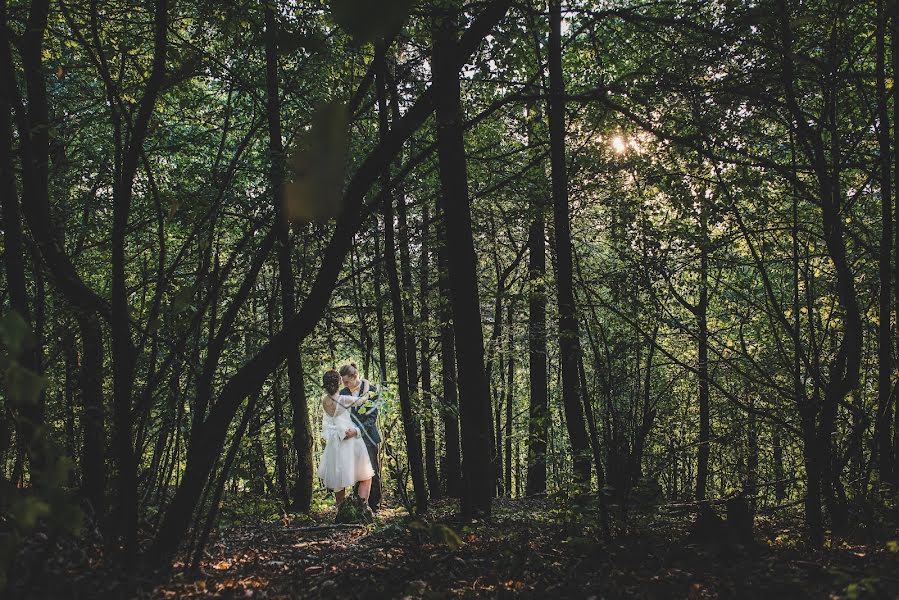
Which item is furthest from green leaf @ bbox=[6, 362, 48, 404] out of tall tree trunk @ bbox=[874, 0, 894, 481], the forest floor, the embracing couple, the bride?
the bride

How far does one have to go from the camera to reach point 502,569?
12.6 ft

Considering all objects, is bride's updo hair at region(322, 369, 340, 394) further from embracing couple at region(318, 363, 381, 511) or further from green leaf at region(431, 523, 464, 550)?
green leaf at region(431, 523, 464, 550)

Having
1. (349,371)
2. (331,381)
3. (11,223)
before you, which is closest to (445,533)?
(11,223)

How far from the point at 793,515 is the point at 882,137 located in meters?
A: 4.16

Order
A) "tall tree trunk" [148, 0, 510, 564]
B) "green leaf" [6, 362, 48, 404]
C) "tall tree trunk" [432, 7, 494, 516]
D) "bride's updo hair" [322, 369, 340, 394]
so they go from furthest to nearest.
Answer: "bride's updo hair" [322, 369, 340, 394] < "tall tree trunk" [432, 7, 494, 516] < "tall tree trunk" [148, 0, 510, 564] < "green leaf" [6, 362, 48, 404]

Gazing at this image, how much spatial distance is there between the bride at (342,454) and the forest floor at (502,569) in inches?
165

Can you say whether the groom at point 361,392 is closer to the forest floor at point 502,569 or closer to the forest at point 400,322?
the forest at point 400,322

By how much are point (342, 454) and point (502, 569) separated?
5.87 metres

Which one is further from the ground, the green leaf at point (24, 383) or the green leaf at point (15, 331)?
the green leaf at point (15, 331)

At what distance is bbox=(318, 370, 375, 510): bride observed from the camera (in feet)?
30.2

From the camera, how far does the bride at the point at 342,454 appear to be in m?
9.22

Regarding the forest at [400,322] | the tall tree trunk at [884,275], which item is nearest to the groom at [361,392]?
the forest at [400,322]

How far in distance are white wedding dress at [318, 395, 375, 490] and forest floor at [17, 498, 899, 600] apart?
421 centimetres

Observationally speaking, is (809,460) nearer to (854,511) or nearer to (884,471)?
(854,511)
